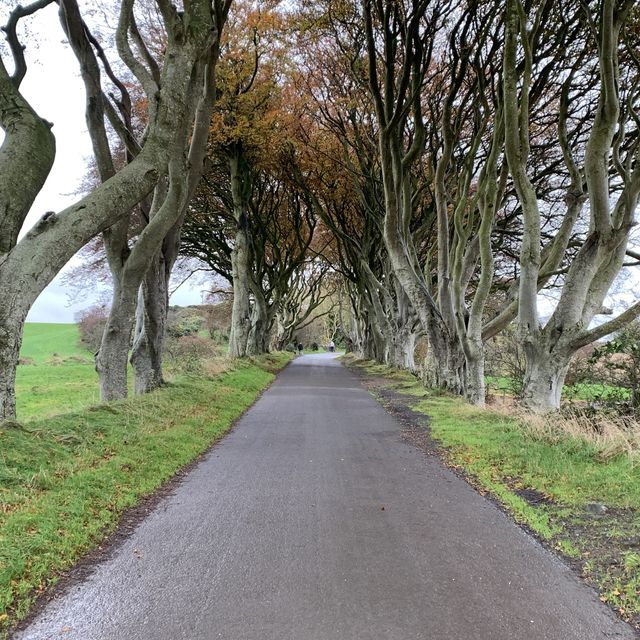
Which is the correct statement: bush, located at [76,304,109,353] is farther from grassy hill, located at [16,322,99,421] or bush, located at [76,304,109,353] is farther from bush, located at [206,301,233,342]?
bush, located at [206,301,233,342]

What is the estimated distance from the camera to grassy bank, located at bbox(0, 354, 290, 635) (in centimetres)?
310

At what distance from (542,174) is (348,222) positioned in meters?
9.88

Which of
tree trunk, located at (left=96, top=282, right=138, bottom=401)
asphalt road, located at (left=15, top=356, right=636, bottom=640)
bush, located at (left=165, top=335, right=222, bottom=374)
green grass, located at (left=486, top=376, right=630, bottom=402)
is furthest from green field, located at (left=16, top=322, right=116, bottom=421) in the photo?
green grass, located at (left=486, top=376, right=630, bottom=402)

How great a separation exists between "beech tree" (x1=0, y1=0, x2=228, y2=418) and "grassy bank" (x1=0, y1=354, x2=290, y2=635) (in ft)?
2.82

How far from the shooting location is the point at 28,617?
2.66 m

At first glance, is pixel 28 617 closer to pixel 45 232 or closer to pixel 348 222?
pixel 45 232

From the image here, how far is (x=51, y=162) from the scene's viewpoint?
6070 mm

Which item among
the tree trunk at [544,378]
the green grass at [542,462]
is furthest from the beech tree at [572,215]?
the green grass at [542,462]

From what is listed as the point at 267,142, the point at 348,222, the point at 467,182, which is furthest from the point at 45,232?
the point at 348,222

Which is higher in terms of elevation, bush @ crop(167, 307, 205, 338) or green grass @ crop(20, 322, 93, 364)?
bush @ crop(167, 307, 205, 338)

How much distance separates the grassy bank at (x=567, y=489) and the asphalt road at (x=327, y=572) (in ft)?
0.64

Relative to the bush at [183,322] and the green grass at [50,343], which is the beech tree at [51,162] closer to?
the bush at [183,322]

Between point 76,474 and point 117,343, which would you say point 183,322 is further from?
point 76,474

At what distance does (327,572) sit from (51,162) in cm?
597
